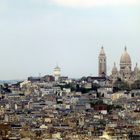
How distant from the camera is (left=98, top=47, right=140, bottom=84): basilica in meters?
99.5

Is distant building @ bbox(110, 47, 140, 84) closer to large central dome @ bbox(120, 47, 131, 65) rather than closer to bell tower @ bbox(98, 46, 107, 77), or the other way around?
large central dome @ bbox(120, 47, 131, 65)

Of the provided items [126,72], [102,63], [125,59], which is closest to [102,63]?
[102,63]

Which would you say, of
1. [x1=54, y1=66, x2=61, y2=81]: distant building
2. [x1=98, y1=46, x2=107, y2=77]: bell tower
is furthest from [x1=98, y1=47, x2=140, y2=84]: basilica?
[x1=54, y1=66, x2=61, y2=81]: distant building

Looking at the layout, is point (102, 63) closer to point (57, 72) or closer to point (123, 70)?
point (123, 70)

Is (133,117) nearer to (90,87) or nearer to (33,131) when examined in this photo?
(33,131)

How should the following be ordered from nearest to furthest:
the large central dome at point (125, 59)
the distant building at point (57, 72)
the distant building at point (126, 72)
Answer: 1. the distant building at point (126, 72)
2. the large central dome at point (125, 59)
3. the distant building at point (57, 72)

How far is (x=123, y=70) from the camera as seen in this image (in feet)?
342

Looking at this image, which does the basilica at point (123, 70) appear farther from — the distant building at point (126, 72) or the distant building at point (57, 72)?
the distant building at point (57, 72)

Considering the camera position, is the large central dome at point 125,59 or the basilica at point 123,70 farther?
the large central dome at point 125,59

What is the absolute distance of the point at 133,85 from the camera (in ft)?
313

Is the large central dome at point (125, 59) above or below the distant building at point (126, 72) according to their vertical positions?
above

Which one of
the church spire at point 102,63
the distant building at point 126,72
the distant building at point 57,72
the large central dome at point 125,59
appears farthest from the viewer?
the distant building at point 57,72

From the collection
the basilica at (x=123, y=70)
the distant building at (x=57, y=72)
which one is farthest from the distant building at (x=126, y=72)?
the distant building at (x=57, y=72)

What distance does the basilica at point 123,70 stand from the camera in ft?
326
